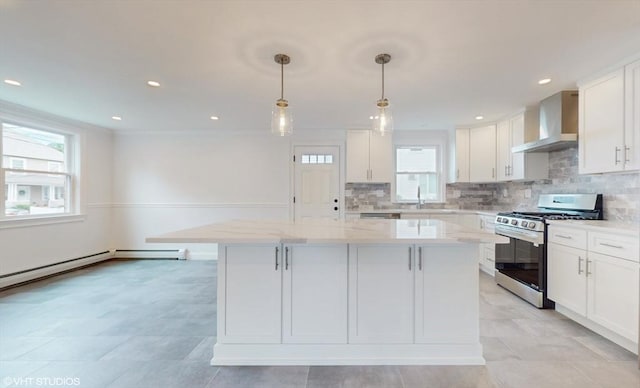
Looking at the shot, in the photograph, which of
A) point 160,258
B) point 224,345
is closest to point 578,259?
point 224,345

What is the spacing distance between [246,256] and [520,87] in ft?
10.6

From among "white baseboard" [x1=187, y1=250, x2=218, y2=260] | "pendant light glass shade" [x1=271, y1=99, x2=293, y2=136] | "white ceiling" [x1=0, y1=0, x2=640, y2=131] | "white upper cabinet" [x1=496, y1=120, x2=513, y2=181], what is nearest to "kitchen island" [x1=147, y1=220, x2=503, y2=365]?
"pendant light glass shade" [x1=271, y1=99, x2=293, y2=136]

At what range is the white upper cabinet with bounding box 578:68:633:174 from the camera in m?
2.51

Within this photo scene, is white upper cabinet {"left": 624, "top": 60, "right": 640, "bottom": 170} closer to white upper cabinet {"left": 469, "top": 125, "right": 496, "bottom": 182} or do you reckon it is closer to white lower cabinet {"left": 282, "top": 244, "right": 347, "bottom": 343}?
white upper cabinet {"left": 469, "top": 125, "right": 496, "bottom": 182}

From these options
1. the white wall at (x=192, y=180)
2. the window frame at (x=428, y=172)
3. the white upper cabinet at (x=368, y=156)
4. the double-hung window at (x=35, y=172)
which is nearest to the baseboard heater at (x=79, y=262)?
the white wall at (x=192, y=180)

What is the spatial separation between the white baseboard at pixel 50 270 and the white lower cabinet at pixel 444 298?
16.1 feet

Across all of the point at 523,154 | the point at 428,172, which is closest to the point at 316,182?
the point at 428,172

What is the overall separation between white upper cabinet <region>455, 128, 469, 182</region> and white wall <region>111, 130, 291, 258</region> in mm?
2871

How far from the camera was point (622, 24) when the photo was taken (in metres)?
1.92

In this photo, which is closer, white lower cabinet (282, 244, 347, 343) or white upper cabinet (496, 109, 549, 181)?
white lower cabinet (282, 244, 347, 343)

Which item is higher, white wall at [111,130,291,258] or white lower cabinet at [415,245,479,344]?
white wall at [111,130,291,258]

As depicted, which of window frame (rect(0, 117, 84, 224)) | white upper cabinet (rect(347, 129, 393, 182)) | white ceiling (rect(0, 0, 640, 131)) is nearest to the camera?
white ceiling (rect(0, 0, 640, 131))

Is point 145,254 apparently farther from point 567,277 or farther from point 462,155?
point 567,277

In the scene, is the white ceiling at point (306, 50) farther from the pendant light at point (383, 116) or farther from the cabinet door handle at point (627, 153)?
the cabinet door handle at point (627, 153)
